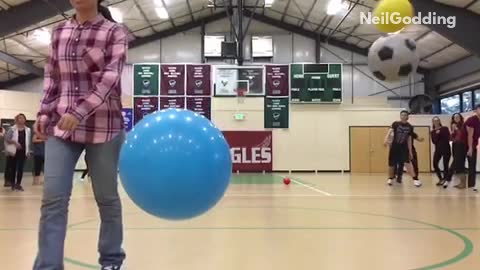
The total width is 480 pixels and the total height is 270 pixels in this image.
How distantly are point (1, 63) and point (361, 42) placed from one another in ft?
54.6

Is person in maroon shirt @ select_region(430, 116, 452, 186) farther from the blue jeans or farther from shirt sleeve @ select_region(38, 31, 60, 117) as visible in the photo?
shirt sleeve @ select_region(38, 31, 60, 117)

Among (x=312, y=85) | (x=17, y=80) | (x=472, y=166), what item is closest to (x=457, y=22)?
(x=312, y=85)

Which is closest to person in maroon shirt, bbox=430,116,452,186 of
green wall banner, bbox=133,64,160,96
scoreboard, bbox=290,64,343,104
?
scoreboard, bbox=290,64,343,104

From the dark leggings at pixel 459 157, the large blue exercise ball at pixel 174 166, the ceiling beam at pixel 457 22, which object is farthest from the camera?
the ceiling beam at pixel 457 22

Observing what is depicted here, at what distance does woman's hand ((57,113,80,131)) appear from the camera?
7.75 feet

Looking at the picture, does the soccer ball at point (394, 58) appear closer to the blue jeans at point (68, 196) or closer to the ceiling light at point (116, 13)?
the blue jeans at point (68, 196)

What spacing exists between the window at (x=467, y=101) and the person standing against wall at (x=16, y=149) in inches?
737

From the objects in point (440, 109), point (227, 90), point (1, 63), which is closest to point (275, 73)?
point (227, 90)

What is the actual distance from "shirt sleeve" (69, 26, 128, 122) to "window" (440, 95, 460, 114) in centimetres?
2374

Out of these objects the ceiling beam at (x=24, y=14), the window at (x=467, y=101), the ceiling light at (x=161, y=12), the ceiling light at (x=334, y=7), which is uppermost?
the ceiling light at (x=161, y=12)

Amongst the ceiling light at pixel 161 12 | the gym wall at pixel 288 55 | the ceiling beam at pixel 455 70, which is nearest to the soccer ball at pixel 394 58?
the ceiling beam at pixel 455 70

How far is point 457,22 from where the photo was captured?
1680 centimetres

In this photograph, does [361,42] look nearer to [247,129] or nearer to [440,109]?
[440,109]

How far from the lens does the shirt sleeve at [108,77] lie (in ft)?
8.02
